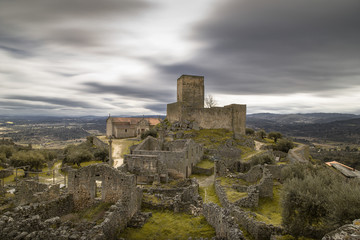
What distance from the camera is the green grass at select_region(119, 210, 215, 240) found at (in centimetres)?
1034

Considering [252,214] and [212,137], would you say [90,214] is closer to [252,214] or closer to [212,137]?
[252,214]

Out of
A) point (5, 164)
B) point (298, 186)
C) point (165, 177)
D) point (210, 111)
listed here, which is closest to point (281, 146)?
point (210, 111)

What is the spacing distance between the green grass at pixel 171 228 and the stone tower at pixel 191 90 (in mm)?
33389

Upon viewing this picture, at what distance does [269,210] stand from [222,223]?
681 centimetres

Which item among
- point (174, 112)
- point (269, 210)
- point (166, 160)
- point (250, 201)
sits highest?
point (174, 112)

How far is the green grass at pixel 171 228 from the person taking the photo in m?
10.3

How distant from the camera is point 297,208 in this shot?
9.61 m

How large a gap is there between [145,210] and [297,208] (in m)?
8.28

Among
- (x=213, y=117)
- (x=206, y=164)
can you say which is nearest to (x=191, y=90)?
(x=213, y=117)

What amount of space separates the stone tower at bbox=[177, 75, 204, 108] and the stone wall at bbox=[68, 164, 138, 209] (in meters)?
33.7

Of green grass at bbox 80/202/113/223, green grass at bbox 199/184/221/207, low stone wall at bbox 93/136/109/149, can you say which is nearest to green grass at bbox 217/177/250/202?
green grass at bbox 199/184/221/207

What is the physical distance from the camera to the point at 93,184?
12.4m

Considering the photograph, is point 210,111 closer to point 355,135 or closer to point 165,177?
point 165,177

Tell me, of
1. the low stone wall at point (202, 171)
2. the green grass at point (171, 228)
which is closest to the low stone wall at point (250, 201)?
the green grass at point (171, 228)
